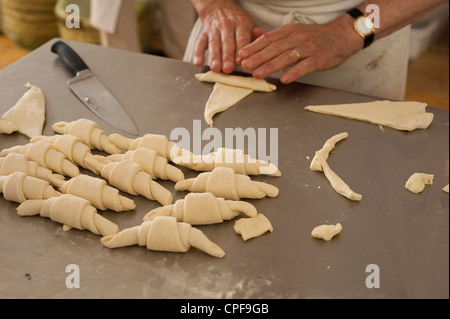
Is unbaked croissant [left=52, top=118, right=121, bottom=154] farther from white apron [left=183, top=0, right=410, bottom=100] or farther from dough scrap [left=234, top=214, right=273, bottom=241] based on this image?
white apron [left=183, top=0, right=410, bottom=100]

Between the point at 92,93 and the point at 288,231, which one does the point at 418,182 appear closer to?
the point at 288,231

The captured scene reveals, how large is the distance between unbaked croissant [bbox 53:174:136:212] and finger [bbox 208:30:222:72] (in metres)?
0.68

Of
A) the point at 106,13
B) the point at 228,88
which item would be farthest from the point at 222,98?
the point at 106,13

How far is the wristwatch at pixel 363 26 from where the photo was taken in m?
1.81

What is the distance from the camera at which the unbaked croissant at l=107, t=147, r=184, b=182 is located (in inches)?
54.4

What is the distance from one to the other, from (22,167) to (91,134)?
21cm

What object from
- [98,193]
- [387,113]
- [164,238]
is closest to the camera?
[164,238]

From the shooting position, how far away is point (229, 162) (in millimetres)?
1405

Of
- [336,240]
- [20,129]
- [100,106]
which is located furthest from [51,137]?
[336,240]

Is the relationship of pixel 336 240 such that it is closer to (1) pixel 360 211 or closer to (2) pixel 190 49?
(1) pixel 360 211

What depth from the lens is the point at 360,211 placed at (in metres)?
1.31

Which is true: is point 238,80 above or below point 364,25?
below

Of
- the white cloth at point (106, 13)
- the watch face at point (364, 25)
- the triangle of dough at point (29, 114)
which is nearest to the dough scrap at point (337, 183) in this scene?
the watch face at point (364, 25)

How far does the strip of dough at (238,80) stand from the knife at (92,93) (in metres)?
0.32
